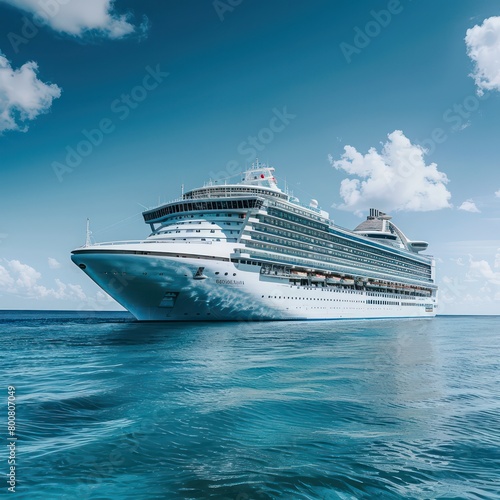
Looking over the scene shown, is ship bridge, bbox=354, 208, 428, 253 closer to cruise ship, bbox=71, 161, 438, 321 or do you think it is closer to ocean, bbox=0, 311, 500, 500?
cruise ship, bbox=71, 161, 438, 321

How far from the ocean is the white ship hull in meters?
18.8

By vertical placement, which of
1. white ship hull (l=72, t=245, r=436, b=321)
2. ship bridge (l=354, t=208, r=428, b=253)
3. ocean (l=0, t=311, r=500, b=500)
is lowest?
ocean (l=0, t=311, r=500, b=500)

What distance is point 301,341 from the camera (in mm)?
32938

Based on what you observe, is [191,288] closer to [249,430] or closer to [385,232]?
[249,430]

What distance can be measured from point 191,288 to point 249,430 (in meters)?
32.9

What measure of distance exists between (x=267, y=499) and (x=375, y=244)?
7813 centimetres

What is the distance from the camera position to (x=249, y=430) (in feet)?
36.2

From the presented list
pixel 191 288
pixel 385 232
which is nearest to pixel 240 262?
pixel 191 288

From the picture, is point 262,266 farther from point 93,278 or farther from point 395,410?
Answer: point 395,410

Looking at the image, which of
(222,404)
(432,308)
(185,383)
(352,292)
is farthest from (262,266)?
(432,308)

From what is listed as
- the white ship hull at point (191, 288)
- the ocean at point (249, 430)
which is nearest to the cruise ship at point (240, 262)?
the white ship hull at point (191, 288)

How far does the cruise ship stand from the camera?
136 feet

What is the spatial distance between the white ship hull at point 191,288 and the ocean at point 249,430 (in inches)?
740

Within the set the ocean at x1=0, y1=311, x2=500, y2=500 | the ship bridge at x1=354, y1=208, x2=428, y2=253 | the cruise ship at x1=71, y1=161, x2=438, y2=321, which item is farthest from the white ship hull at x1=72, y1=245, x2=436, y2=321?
the ship bridge at x1=354, y1=208, x2=428, y2=253
